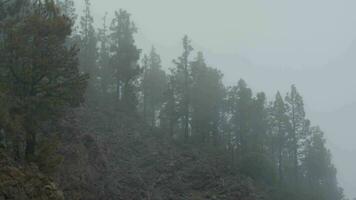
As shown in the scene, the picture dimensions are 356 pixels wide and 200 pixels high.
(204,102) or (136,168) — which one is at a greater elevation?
(204,102)

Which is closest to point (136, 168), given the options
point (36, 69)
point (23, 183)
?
point (36, 69)

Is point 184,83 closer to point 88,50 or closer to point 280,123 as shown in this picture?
point 280,123

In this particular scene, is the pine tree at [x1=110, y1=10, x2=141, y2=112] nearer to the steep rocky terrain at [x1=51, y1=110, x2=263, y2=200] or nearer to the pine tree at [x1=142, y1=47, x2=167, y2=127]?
the pine tree at [x1=142, y1=47, x2=167, y2=127]

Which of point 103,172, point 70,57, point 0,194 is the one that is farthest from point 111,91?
point 0,194

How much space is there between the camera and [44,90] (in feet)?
72.6

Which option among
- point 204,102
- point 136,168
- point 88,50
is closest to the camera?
point 136,168

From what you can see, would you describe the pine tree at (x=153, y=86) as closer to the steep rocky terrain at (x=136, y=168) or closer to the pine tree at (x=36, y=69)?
the steep rocky terrain at (x=136, y=168)

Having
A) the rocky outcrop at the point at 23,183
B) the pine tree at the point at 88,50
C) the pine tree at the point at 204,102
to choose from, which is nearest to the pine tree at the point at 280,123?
the pine tree at the point at 204,102

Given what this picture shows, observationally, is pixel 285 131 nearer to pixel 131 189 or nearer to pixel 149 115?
pixel 149 115

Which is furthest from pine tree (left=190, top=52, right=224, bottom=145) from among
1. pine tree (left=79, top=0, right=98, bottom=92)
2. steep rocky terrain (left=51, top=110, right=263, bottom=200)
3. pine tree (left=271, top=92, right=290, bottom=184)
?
pine tree (left=79, top=0, right=98, bottom=92)

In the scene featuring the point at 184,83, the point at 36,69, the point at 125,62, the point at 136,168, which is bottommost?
the point at 136,168

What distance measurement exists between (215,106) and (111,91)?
13927 millimetres

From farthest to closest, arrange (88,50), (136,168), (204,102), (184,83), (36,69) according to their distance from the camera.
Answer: (88,50) < (184,83) < (204,102) < (136,168) < (36,69)

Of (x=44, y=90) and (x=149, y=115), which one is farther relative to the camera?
(x=149, y=115)
